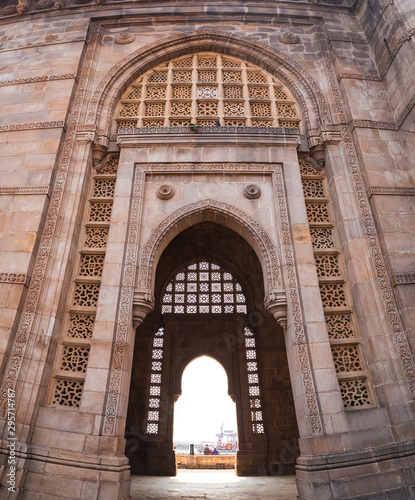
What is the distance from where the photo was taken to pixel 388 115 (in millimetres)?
7438

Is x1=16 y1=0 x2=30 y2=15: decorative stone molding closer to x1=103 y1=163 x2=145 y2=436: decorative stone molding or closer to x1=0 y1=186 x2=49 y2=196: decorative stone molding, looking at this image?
x1=0 y1=186 x2=49 y2=196: decorative stone molding

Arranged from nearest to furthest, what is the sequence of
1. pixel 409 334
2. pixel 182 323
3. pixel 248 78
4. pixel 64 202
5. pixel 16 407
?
pixel 16 407
pixel 409 334
pixel 64 202
pixel 248 78
pixel 182 323

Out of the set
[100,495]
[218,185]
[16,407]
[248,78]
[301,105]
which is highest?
[248,78]

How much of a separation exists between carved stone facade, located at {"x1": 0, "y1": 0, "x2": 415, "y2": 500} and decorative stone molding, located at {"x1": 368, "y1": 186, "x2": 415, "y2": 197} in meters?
0.04

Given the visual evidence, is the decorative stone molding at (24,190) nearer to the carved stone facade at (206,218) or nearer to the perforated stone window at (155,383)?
the carved stone facade at (206,218)

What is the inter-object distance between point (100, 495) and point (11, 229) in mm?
4465

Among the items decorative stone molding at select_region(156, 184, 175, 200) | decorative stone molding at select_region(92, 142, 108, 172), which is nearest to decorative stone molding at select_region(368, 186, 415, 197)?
decorative stone molding at select_region(156, 184, 175, 200)

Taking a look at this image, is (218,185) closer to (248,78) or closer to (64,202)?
(64,202)

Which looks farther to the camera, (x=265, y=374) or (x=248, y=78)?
(x=265, y=374)

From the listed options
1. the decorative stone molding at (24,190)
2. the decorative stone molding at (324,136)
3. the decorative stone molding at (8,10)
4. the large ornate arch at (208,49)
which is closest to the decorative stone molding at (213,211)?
the decorative stone molding at (24,190)

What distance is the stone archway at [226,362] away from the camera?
971cm

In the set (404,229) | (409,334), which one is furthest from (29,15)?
(409,334)

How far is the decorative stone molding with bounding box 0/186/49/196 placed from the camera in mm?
6453

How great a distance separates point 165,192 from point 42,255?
252 cm
